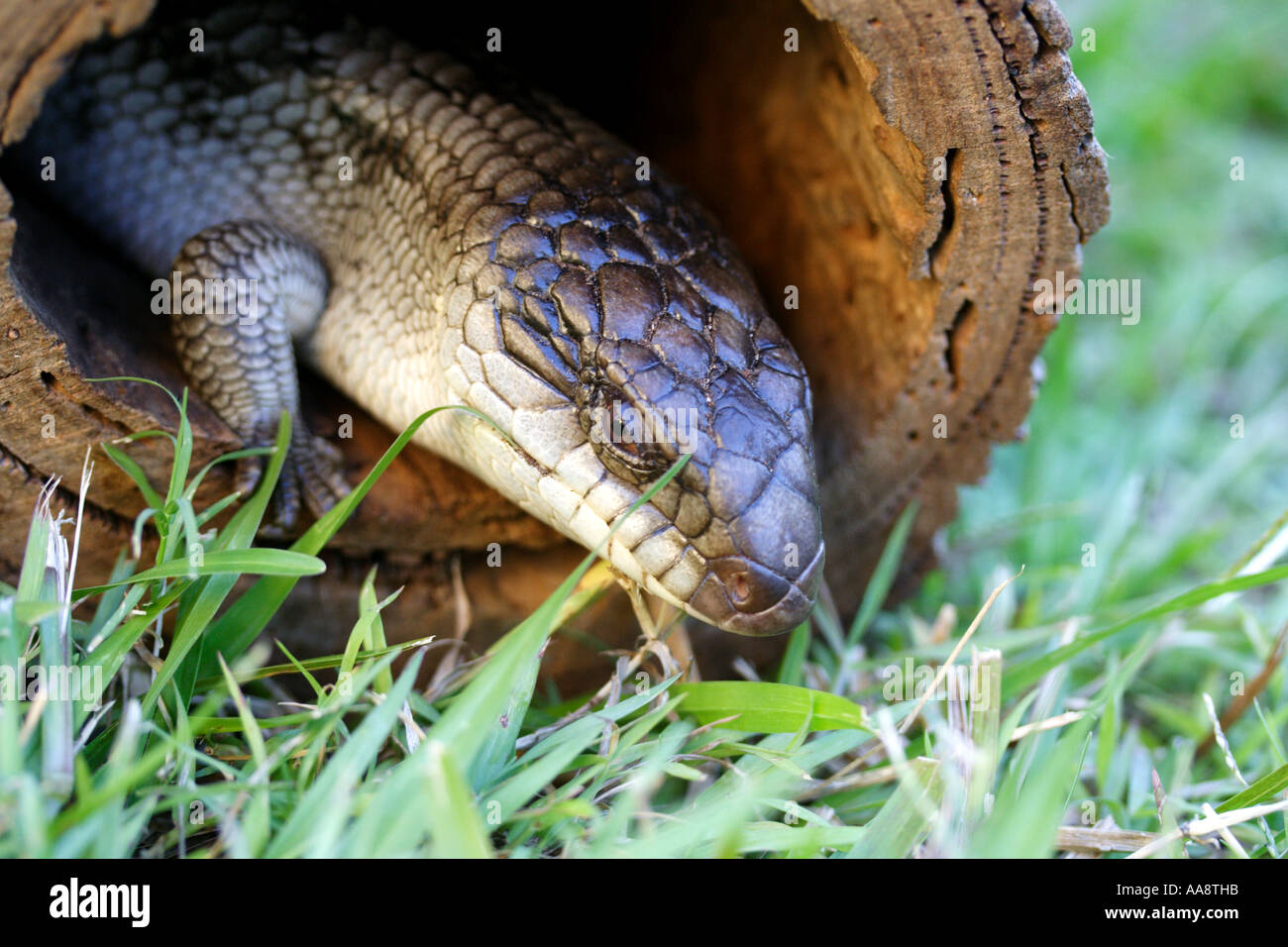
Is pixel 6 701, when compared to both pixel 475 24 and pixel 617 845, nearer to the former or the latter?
pixel 617 845

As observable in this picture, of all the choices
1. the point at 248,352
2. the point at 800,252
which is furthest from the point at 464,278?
the point at 800,252

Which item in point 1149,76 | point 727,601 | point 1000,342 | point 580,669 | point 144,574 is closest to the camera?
point 144,574

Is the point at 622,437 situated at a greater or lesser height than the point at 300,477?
greater

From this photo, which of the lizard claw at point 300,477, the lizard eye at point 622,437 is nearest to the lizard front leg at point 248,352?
the lizard claw at point 300,477

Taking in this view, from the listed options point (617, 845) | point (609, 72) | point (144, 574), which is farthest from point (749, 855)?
point (609, 72)

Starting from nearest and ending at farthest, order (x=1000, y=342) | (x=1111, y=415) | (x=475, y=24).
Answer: (x=1000, y=342), (x=475, y=24), (x=1111, y=415)

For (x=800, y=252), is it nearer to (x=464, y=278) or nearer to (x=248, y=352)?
Answer: (x=464, y=278)

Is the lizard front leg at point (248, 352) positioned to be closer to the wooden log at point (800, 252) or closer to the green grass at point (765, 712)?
the wooden log at point (800, 252)
